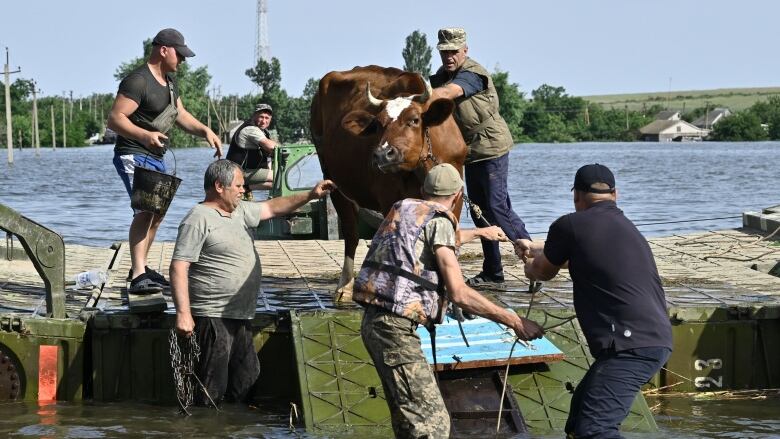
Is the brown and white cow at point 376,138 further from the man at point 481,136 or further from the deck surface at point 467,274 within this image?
the deck surface at point 467,274

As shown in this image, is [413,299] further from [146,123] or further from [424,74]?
[424,74]

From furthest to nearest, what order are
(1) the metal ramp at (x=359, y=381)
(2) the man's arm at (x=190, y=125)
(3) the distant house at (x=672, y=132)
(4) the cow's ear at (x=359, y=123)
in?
(3) the distant house at (x=672, y=132) < (2) the man's arm at (x=190, y=125) < (4) the cow's ear at (x=359, y=123) < (1) the metal ramp at (x=359, y=381)

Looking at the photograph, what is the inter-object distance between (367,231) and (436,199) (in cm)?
1296

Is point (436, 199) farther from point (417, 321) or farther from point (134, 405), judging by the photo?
point (134, 405)

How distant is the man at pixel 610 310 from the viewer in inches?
270

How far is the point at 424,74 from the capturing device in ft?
511

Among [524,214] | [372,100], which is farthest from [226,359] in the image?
[524,214]

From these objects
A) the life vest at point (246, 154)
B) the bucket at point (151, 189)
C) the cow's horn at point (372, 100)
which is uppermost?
the cow's horn at point (372, 100)

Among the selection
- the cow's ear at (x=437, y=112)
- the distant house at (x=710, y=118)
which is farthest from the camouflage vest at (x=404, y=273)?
the distant house at (x=710, y=118)

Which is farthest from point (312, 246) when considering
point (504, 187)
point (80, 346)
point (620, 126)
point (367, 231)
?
point (620, 126)

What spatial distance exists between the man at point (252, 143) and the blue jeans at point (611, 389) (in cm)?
909

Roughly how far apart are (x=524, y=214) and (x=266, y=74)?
4775 inches

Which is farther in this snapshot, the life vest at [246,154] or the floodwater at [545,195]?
the floodwater at [545,195]

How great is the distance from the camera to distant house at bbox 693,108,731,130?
573 ft
